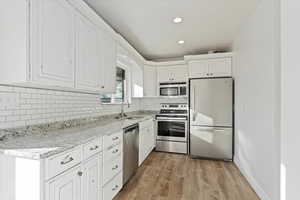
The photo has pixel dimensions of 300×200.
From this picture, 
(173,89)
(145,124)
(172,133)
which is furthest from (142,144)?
(173,89)

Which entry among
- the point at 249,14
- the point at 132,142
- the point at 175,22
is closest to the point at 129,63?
the point at 175,22

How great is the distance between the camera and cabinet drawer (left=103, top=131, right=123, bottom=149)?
1.67m

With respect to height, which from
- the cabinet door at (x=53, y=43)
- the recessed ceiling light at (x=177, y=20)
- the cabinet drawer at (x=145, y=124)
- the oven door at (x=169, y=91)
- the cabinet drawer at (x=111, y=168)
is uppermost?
the recessed ceiling light at (x=177, y=20)

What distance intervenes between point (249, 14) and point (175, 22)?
1.10m

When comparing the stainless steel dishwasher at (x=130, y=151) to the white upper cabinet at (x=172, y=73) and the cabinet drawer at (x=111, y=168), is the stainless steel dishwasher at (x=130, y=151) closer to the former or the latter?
the cabinet drawer at (x=111, y=168)

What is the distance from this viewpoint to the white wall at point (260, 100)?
1663mm

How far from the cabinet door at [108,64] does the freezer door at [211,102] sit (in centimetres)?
181

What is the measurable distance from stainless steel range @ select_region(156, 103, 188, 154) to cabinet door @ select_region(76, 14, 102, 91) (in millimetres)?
2133

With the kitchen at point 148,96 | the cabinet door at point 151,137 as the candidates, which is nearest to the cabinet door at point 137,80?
the kitchen at point 148,96

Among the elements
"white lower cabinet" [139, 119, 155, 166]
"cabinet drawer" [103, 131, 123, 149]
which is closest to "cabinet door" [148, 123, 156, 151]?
"white lower cabinet" [139, 119, 155, 166]

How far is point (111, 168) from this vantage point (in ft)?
5.90

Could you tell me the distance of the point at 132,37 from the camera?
3285 millimetres

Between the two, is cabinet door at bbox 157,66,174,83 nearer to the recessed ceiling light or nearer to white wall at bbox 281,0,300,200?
the recessed ceiling light

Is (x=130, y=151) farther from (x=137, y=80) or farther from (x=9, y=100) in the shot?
(x=137, y=80)
